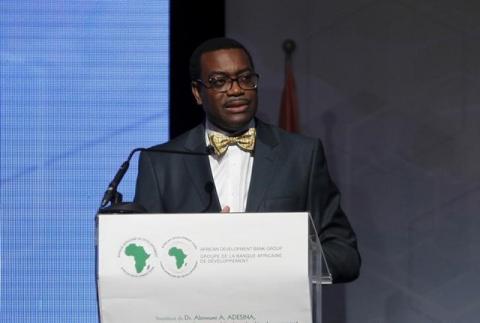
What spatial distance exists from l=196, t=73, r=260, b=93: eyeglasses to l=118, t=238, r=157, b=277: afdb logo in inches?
29.4

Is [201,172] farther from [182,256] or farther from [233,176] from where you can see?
[182,256]

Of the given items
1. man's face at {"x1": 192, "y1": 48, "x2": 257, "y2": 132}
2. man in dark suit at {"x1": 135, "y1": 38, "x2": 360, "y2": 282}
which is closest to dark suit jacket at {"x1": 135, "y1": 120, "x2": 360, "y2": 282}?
man in dark suit at {"x1": 135, "y1": 38, "x2": 360, "y2": 282}

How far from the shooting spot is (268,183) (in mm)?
3684

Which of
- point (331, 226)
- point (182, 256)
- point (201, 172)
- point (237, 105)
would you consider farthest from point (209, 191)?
point (182, 256)

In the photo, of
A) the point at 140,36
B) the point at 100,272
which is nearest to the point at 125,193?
the point at 140,36

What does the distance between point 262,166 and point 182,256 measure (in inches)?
27.1

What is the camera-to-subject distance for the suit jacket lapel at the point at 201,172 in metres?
3.67

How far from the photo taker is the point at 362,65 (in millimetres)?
5680

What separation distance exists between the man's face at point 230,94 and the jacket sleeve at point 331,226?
271mm

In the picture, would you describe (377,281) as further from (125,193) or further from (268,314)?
(268,314)

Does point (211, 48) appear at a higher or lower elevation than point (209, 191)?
higher

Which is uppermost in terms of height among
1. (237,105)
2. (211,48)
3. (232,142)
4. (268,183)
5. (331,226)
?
(211,48)

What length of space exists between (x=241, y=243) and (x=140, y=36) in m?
2.55

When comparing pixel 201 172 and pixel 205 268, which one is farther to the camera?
pixel 201 172
